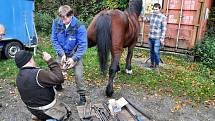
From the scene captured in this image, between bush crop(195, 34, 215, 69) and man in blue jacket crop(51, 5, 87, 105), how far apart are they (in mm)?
5780

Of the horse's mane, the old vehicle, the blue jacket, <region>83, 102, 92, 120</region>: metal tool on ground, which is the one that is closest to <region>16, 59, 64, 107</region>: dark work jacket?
<region>83, 102, 92, 120</region>: metal tool on ground

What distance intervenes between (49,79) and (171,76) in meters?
4.95

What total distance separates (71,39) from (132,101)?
1.97m

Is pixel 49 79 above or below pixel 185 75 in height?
above

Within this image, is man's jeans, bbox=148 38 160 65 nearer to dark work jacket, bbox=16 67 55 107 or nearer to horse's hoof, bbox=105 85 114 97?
horse's hoof, bbox=105 85 114 97

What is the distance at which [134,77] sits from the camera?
7.38 metres

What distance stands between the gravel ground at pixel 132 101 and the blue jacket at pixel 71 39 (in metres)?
1.13

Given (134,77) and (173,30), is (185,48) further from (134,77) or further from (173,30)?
(134,77)

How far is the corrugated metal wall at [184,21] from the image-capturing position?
992 cm

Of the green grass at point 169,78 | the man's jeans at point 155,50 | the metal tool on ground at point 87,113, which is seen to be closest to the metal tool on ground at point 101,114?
the metal tool on ground at point 87,113

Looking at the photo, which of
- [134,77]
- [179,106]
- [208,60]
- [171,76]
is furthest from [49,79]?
[208,60]

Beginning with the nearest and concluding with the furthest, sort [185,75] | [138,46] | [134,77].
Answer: [134,77] → [185,75] → [138,46]

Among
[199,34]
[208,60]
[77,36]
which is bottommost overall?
[208,60]

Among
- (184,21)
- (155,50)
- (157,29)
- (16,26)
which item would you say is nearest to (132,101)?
(155,50)
